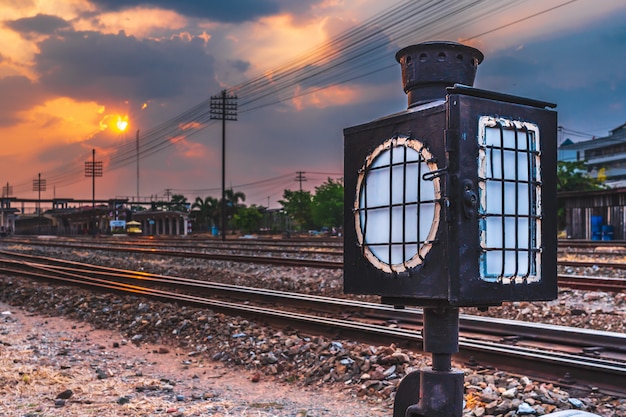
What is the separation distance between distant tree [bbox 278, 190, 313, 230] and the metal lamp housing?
237ft

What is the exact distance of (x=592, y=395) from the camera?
4.98 meters

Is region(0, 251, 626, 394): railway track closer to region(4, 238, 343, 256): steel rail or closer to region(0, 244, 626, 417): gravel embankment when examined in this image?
region(0, 244, 626, 417): gravel embankment

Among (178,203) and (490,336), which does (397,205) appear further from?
(178,203)

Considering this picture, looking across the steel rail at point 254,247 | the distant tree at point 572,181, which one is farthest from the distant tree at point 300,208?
the steel rail at point 254,247

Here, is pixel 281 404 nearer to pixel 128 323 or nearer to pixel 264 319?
pixel 264 319

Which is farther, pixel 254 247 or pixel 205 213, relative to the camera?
pixel 205 213

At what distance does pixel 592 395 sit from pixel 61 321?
871 cm

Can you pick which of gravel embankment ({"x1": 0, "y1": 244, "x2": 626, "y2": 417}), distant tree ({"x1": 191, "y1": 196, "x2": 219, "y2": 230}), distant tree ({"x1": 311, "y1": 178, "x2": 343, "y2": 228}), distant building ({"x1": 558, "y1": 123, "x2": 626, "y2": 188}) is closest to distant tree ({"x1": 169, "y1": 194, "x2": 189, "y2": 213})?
distant tree ({"x1": 191, "y1": 196, "x2": 219, "y2": 230})

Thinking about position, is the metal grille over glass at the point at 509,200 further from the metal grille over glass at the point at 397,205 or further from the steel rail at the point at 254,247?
the steel rail at the point at 254,247

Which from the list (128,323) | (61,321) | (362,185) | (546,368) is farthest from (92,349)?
(362,185)

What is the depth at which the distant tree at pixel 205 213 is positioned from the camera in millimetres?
79500

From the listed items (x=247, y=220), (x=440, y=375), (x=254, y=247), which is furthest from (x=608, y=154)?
(x=440, y=375)

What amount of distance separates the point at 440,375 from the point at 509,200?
2.10 feet

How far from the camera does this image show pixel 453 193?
6.12 ft
